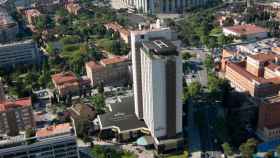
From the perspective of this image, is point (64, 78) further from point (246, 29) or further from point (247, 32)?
point (246, 29)

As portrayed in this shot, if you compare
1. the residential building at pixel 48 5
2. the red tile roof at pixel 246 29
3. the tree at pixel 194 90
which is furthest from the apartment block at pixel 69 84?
the residential building at pixel 48 5

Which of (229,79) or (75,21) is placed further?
(75,21)

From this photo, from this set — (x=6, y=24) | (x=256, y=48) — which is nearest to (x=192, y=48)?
(x=256, y=48)

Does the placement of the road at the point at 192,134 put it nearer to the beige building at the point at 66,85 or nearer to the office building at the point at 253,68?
the office building at the point at 253,68

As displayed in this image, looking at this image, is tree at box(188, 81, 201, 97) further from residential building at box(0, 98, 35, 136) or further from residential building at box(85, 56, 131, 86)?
residential building at box(0, 98, 35, 136)

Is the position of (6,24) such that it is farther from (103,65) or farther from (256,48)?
(256,48)

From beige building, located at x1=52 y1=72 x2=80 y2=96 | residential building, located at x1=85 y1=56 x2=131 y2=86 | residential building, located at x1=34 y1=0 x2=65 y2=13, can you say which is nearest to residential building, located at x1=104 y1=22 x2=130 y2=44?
residential building, located at x1=85 y1=56 x2=131 y2=86
